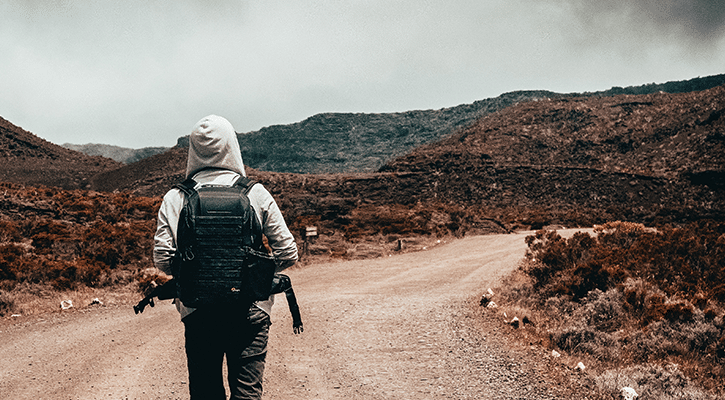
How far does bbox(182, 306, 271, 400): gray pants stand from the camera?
8.18 feet

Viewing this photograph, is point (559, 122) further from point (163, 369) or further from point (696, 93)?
point (163, 369)

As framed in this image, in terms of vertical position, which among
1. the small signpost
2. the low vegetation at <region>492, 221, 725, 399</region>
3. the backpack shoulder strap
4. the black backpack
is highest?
the backpack shoulder strap

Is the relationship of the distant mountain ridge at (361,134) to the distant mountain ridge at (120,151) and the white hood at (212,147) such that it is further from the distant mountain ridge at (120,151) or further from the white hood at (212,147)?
the white hood at (212,147)

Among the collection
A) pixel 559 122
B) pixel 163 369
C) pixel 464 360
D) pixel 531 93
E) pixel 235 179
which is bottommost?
pixel 464 360

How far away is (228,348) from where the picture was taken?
2516 mm

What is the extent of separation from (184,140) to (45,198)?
146 m

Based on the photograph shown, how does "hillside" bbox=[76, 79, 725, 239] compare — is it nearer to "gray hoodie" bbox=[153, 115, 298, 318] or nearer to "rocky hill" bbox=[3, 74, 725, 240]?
"rocky hill" bbox=[3, 74, 725, 240]

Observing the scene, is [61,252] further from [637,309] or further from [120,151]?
[120,151]

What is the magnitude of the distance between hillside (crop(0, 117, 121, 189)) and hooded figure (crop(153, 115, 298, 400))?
51.4 m

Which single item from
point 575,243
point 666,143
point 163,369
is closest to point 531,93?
point 666,143

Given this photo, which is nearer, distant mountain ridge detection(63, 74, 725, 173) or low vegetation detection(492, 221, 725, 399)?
low vegetation detection(492, 221, 725, 399)

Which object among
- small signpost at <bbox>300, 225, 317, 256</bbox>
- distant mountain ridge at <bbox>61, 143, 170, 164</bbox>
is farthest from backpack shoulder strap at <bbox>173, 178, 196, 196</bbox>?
distant mountain ridge at <bbox>61, 143, 170, 164</bbox>

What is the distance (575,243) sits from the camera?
11055 mm

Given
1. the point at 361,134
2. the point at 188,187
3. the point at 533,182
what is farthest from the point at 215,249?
the point at 361,134
